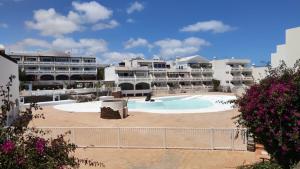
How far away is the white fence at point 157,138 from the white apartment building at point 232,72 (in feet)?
217

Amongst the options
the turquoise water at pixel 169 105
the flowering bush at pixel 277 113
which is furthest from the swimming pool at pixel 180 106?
the flowering bush at pixel 277 113

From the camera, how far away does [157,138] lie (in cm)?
1792

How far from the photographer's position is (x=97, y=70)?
297 feet

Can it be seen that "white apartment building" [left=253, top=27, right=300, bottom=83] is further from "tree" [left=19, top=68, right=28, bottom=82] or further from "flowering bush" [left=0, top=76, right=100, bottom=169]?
"tree" [left=19, top=68, right=28, bottom=82]

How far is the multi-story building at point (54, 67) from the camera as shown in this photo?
74.6 metres

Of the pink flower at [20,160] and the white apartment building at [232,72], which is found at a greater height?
the white apartment building at [232,72]

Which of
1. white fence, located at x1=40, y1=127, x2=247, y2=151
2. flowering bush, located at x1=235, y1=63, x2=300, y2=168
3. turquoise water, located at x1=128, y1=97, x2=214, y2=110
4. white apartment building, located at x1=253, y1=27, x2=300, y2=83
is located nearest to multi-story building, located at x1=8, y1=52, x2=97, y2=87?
turquoise water, located at x1=128, y1=97, x2=214, y2=110

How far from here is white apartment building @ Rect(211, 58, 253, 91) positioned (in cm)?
8462

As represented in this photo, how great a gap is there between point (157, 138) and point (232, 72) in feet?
235

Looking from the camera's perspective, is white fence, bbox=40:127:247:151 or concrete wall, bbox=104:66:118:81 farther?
concrete wall, bbox=104:66:118:81

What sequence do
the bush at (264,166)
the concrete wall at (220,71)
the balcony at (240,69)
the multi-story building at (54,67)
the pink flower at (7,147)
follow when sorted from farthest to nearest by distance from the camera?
the concrete wall at (220,71)
the balcony at (240,69)
the multi-story building at (54,67)
the bush at (264,166)
the pink flower at (7,147)

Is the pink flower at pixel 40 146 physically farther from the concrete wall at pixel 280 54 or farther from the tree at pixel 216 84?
the tree at pixel 216 84

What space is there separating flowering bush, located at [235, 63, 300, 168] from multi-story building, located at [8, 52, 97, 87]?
66.2 m

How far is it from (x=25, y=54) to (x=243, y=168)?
71.8 meters
